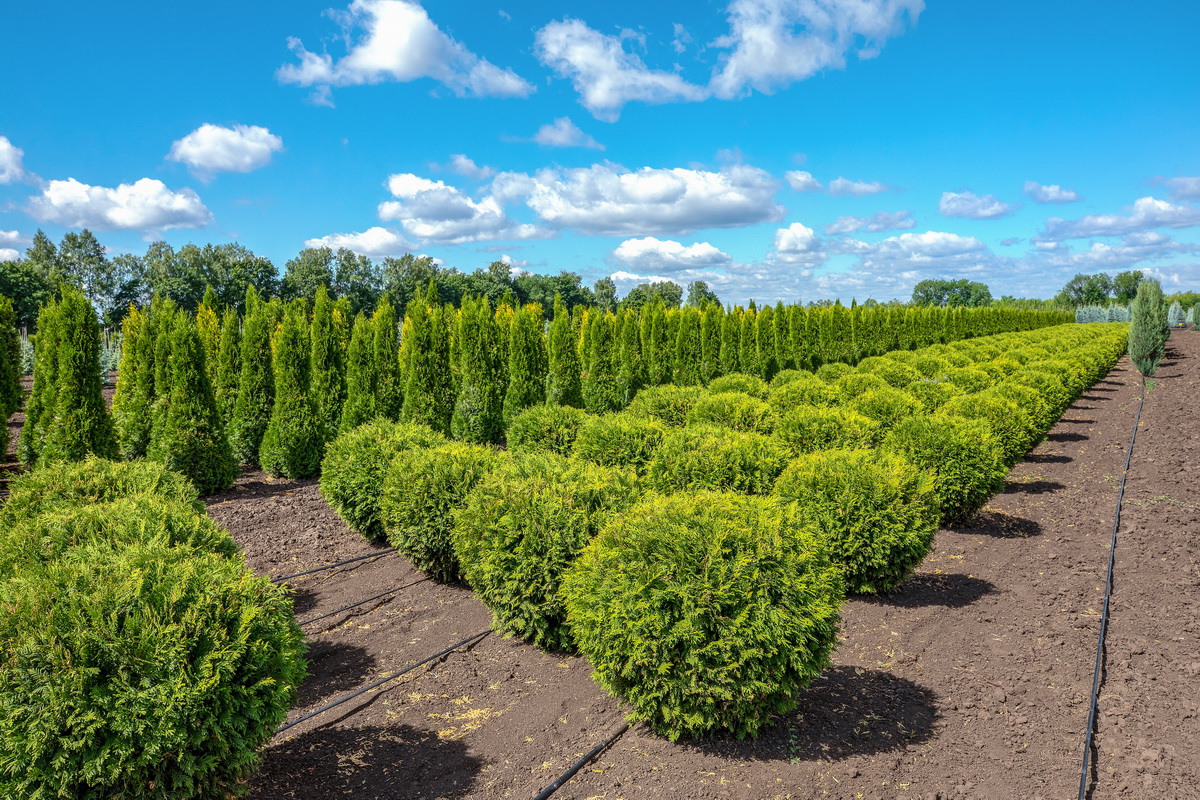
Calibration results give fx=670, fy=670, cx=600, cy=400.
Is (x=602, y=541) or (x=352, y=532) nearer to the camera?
(x=602, y=541)

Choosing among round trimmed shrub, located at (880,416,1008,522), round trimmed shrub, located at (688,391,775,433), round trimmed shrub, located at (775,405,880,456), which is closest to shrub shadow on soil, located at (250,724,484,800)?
round trimmed shrub, located at (775,405,880,456)

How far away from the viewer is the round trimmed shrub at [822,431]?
722 cm

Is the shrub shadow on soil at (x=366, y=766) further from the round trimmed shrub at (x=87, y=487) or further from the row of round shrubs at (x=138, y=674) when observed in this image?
the round trimmed shrub at (x=87, y=487)

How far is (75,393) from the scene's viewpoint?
838 centimetres

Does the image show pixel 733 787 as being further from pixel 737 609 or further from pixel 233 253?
pixel 233 253

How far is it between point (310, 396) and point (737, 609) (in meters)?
8.95

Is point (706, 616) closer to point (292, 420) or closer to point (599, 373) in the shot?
point (292, 420)

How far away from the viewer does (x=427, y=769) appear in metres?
3.42

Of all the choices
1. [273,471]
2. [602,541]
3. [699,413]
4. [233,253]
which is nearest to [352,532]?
Result: [273,471]

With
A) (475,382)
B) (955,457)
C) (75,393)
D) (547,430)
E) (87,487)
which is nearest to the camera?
(87,487)

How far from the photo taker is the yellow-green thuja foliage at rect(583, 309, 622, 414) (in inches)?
663

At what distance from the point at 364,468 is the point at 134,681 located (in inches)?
162

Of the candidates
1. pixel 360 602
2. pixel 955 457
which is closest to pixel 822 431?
pixel 955 457

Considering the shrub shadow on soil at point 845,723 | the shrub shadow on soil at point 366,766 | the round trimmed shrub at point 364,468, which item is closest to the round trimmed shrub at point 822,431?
the shrub shadow on soil at point 845,723
